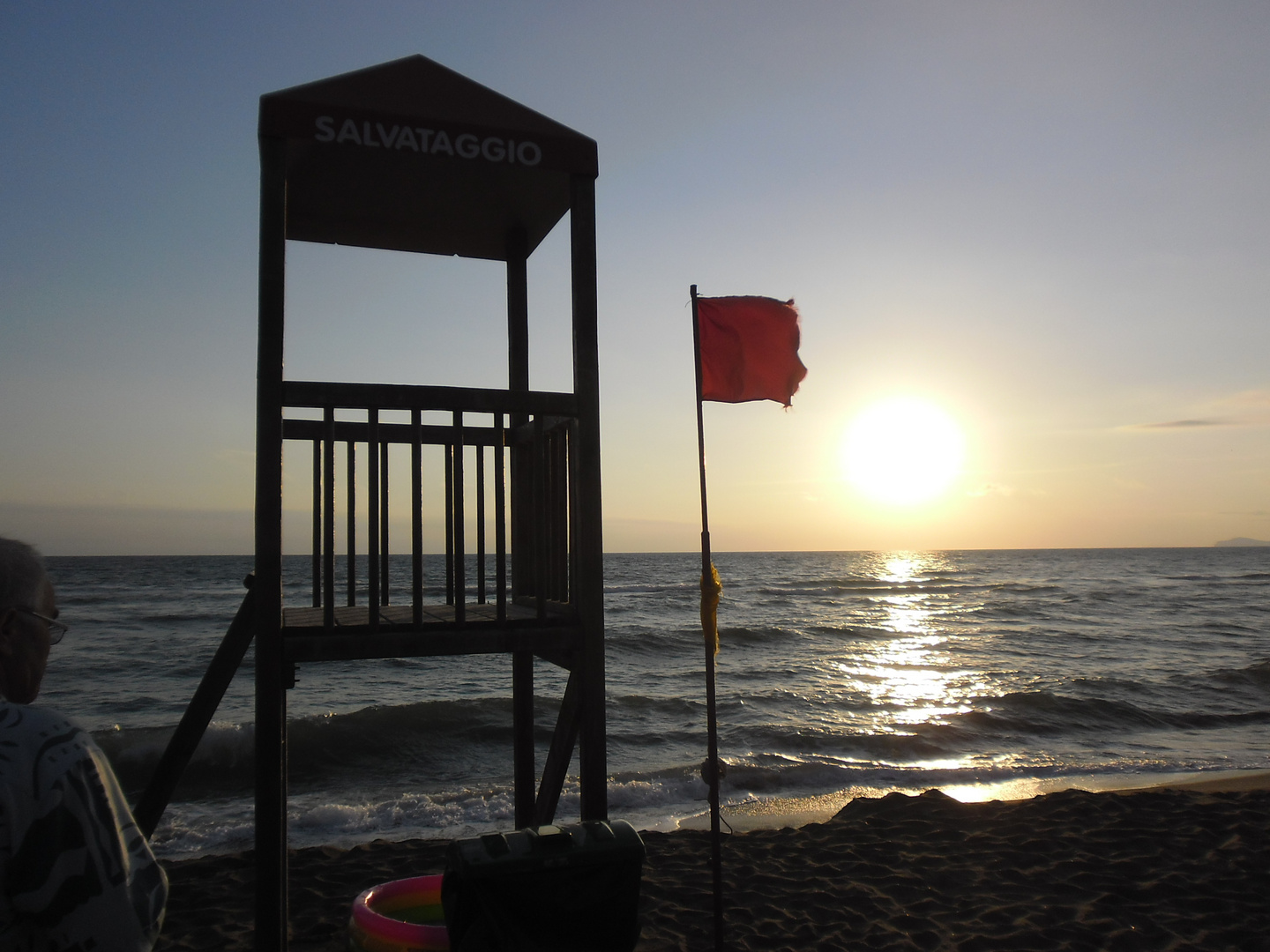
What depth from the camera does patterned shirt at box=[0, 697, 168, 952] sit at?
149 cm

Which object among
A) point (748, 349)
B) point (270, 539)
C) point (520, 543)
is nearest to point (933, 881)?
point (520, 543)

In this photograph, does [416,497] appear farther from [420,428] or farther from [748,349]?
[748,349]

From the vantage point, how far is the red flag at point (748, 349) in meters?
5.32

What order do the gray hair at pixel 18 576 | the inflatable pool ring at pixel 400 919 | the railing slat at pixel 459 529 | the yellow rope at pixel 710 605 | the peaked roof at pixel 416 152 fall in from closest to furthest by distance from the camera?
the gray hair at pixel 18 576 < the inflatable pool ring at pixel 400 919 < the peaked roof at pixel 416 152 < the railing slat at pixel 459 529 < the yellow rope at pixel 710 605

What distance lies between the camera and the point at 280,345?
13.4 feet

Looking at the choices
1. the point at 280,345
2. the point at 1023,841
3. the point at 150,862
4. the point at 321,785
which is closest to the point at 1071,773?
the point at 1023,841

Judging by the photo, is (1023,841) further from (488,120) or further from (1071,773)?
(488,120)

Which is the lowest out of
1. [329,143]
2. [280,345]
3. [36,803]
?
[36,803]

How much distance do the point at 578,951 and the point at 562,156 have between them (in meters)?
3.87

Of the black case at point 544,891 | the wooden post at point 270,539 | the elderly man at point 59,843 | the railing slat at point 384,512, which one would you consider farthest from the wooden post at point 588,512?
the elderly man at point 59,843

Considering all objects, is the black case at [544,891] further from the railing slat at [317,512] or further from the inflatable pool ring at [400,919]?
the railing slat at [317,512]

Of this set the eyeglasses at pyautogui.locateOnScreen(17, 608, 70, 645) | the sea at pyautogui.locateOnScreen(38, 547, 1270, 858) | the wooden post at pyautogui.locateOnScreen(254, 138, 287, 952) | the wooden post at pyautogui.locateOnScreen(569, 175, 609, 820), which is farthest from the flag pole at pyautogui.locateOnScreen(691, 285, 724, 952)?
the sea at pyautogui.locateOnScreen(38, 547, 1270, 858)

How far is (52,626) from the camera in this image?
1.79 metres

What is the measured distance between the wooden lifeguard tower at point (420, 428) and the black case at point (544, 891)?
39.9 inches
